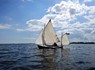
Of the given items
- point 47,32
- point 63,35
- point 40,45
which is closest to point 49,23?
point 47,32

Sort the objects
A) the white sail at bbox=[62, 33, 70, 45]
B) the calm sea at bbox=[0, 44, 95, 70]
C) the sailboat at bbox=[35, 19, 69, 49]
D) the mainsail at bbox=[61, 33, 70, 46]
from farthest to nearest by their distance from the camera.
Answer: the white sail at bbox=[62, 33, 70, 45] → the mainsail at bbox=[61, 33, 70, 46] → the sailboat at bbox=[35, 19, 69, 49] → the calm sea at bbox=[0, 44, 95, 70]

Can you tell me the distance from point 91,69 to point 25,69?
34.1 ft

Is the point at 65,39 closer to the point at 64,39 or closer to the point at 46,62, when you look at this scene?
the point at 64,39

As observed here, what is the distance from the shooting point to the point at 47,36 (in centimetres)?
10419

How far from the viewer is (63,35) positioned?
423ft

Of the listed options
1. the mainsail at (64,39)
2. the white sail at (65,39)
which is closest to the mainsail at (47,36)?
the mainsail at (64,39)

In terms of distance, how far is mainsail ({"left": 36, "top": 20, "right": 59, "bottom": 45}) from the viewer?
104 metres

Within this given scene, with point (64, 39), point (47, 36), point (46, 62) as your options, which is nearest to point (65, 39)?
point (64, 39)

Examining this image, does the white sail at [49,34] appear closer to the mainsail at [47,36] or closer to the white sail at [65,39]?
the mainsail at [47,36]

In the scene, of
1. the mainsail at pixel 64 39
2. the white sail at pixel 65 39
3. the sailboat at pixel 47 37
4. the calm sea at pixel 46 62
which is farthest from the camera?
the white sail at pixel 65 39

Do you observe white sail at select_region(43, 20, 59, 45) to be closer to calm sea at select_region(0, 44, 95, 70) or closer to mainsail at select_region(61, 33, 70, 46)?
mainsail at select_region(61, 33, 70, 46)

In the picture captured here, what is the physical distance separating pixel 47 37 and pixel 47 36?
0.48m

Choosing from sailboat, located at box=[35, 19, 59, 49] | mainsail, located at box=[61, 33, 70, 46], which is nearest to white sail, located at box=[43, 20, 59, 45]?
sailboat, located at box=[35, 19, 59, 49]

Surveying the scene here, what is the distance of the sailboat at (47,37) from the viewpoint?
104 m
